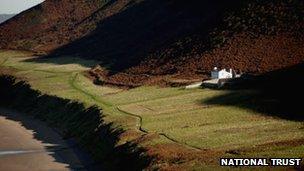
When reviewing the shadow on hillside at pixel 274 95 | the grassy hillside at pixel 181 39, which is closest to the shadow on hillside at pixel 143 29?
the grassy hillside at pixel 181 39

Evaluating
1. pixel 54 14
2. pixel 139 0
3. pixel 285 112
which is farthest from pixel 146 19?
pixel 285 112

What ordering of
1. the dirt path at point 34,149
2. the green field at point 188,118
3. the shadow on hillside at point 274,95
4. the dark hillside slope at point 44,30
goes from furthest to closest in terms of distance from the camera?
1. the dark hillside slope at point 44,30
2. the shadow on hillside at point 274,95
3. the dirt path at point 34,149
4. the green field at point 188,118

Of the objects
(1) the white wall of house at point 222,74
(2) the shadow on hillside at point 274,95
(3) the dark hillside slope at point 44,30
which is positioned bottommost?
(2) the shadow on hillside at point 274,95

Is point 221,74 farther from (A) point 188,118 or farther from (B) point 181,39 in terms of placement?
(B) point 181,39

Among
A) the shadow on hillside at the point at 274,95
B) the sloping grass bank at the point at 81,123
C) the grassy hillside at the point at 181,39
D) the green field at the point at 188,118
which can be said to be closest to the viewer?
the green field at the point at 188,118

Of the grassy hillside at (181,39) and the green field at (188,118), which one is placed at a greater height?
the grassy hillside at (181,39)

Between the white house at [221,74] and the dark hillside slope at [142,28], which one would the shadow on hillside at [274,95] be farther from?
the dark hillside slope at [142,28]

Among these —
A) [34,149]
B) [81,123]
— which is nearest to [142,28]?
[81,123]

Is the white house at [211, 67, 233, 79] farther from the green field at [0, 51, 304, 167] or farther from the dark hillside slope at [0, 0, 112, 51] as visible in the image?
the dark hillside slope at [0, 0, 112, 51]
